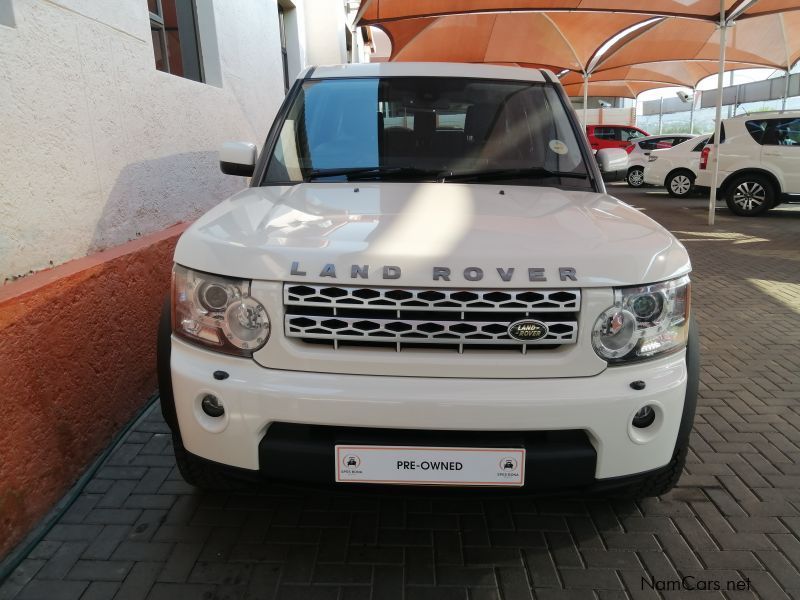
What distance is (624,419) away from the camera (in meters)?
1.92

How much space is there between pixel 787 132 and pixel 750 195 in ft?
4.02

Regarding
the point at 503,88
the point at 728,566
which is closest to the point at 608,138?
the point at 503,88

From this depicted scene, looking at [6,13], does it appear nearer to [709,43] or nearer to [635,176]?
[635,176]

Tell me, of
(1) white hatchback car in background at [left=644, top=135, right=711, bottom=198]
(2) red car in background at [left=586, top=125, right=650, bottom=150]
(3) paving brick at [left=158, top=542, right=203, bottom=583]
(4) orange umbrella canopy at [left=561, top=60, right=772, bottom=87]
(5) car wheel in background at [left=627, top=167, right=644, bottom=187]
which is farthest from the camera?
(4) orange umbrella canopy at [left=561, top=60, right=772, bottom=87]

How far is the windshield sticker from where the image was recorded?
307 centimetres

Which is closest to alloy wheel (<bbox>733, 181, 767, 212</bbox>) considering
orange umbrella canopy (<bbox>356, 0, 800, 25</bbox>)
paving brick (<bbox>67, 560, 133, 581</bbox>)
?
orange umbrella canopy (<bbox>356, 0, 800, 25</bbox>)

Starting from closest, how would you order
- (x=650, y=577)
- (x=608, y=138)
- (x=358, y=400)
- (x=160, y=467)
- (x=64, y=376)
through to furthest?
(x=358, y=400), (x=650, y=577), (x=64, y=376), (x=160, y=467), (x=608, y=138)

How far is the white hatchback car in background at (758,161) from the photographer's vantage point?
35.4 feet

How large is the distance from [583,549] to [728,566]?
503 mm

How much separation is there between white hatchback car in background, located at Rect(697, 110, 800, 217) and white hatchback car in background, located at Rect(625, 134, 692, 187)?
5436mm

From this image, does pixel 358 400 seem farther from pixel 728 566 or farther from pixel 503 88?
pixel 503 88

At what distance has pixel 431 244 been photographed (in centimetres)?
195

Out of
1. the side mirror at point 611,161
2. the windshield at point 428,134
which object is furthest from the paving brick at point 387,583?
the side mirror at point 611,161

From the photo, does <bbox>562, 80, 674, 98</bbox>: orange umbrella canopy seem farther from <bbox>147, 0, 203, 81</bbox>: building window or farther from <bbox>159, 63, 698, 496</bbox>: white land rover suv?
<bbox>159, 63, 698, 496</bbox>: white land rover suv
